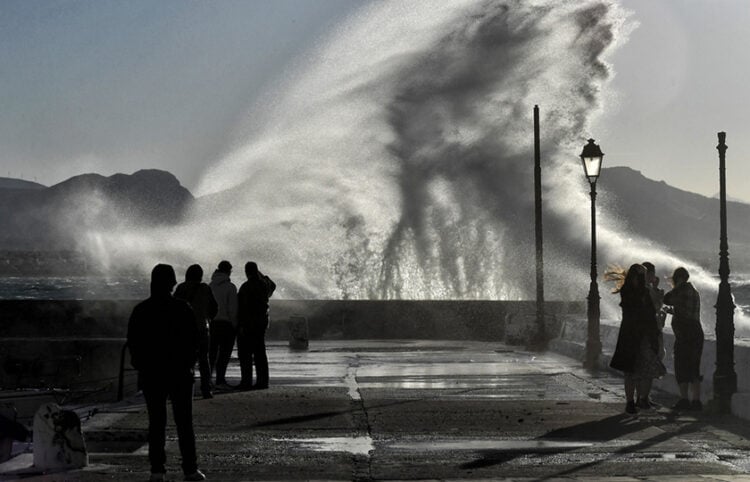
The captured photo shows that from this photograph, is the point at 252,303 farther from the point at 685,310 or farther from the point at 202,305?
the point at 685,310

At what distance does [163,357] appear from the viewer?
11.4 m

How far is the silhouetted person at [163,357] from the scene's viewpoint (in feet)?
37.4

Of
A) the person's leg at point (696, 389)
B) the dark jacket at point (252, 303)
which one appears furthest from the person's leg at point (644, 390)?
the dark jacket at point (252, 303)

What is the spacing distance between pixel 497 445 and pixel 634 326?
3.80m

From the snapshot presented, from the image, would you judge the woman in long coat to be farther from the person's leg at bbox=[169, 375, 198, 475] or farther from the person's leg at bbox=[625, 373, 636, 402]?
the person's leg at bbox=[169, 375, 198, 475]

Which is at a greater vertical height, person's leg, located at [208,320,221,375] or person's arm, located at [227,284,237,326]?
person's arm, located at [227,284,237,326]

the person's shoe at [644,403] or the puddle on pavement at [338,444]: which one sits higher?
the person's shoe at [644,403]

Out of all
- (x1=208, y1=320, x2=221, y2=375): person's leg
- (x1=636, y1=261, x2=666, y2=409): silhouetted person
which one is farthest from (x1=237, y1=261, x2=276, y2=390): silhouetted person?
(x1=636, y1=261, x2=666, y2=409): silhouetted person

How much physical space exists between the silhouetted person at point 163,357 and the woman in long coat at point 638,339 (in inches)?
268

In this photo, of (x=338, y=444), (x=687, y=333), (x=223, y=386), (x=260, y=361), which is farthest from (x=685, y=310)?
(x=223, y=386)

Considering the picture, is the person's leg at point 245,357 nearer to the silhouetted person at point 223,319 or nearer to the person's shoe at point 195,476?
the silhouetted person at point 223,319

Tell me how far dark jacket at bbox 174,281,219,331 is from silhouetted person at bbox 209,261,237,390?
1.55 meters

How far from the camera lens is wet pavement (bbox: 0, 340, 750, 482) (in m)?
12.0

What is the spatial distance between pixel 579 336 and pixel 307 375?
7.15m
